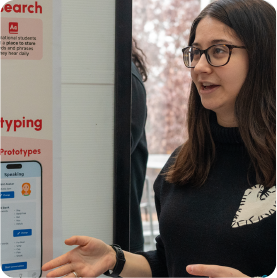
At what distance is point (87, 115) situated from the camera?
2.93 ft

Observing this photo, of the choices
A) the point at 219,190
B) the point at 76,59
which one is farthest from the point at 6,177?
the point at 219,190

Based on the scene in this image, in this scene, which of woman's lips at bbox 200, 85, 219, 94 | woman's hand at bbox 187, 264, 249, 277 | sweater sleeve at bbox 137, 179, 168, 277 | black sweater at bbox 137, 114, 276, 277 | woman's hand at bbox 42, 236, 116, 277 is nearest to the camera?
woman's hand at bbox 187, 264, 249, 277

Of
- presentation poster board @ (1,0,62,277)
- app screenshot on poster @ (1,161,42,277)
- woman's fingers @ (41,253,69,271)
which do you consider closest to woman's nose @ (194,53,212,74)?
presentation poster board @ (1,0,62,277)

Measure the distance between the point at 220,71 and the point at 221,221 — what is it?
0.45 m

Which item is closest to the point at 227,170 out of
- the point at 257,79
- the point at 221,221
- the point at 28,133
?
the point at 221,221

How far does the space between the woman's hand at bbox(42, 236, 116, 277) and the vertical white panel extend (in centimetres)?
4

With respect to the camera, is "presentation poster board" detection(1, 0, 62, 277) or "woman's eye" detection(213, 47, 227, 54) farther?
"woman's eye" detection(213, 47, 227, 54)

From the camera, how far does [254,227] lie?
962mm

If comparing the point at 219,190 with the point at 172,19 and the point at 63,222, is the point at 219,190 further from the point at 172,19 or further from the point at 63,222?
the point at 172,19

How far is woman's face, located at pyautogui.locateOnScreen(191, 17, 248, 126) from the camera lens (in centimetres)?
105

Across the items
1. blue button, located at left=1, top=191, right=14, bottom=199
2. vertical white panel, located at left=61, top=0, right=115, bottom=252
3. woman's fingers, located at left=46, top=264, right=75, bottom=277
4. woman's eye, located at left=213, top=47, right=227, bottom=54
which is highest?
woman's eye, located at left=213, top=47, right=227, bottom=54

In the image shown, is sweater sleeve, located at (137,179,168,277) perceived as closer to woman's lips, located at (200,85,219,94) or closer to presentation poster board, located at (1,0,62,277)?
presentation poster board, located at (1,0,62,277)

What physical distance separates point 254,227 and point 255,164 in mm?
192

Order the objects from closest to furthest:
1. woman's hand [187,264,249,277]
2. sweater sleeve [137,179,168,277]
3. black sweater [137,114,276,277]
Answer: woman's hand [187,264,249,277], black sweater [137,114,276,277], sweater sleeve [137,179,168,277]
